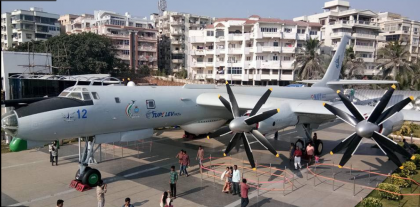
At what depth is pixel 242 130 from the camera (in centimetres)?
1527

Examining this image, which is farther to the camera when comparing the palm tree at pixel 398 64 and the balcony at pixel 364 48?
the balcony at pixel 364 48

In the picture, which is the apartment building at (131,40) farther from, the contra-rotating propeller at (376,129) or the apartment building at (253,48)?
the contra-rotating propeller at (376,129)

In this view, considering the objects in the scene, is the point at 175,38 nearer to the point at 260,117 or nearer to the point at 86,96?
the point at 86,96

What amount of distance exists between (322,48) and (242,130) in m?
68.9

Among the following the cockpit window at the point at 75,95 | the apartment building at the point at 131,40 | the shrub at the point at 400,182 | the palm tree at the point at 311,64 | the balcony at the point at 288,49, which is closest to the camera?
the cockpit window at the point at 75,95

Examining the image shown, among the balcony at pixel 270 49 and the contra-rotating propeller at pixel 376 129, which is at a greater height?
the balcony at pixel 270 49

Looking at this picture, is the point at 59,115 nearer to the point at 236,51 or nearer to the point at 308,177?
the point at 308,177

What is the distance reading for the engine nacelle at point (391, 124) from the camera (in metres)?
14.7

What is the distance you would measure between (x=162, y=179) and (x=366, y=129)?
33.8 feet

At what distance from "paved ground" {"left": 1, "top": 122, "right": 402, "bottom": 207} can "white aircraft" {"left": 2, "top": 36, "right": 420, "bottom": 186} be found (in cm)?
165

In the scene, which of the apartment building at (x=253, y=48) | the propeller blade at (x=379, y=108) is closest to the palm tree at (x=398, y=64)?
the apartment building at (x=253, y=48)

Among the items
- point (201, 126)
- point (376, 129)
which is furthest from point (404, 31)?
point (376, 129)

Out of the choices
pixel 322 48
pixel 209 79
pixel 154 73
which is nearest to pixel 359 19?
pixel 322 48

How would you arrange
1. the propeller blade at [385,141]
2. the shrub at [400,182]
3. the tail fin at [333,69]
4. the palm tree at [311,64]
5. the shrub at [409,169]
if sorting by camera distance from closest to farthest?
the propeller blade at [385,141] < the shrub at [400,182] < the shrub at [409,169] < the tail fin at [333,69] < the palm tree at [311,64]
